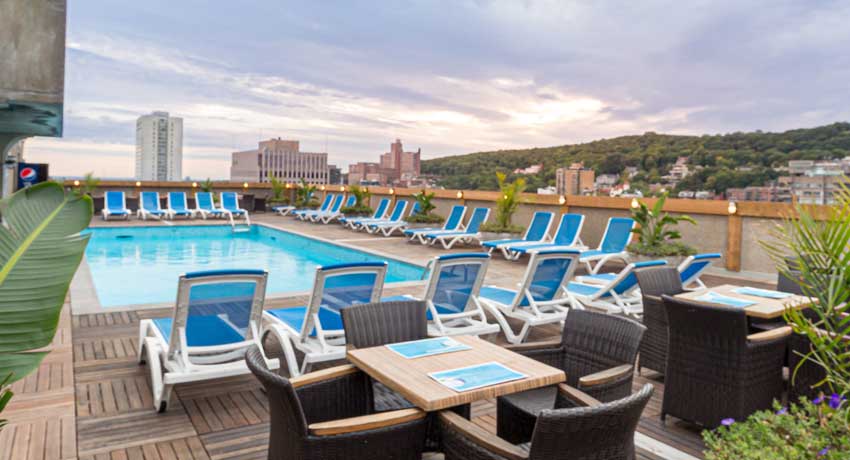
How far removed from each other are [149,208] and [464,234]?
1094 centimetres

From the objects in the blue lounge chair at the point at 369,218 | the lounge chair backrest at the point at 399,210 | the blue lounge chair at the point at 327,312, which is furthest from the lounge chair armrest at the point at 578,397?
the blue lounge chair at the point at 369,218

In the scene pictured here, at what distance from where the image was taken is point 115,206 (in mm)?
17594

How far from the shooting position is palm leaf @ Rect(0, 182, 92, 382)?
134cm

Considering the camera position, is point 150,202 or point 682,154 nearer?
point 682,154

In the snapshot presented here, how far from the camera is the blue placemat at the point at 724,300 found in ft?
13.1

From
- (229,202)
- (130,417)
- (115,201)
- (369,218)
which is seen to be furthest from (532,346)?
(115,201)

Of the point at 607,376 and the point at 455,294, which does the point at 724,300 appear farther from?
the point at 607,376

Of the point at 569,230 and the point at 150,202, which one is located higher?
the point at 150,202

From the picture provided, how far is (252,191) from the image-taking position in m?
24.1

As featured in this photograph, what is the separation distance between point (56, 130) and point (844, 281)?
22.1 ft

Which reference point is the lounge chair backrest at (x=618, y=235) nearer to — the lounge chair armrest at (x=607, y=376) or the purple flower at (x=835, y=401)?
the lounge chair armrest at (x=607, y=376)

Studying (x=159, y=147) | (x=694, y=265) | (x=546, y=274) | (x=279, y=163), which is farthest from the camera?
(x=279, y=163)

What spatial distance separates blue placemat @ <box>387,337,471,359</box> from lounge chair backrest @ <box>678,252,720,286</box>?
3.79 metres

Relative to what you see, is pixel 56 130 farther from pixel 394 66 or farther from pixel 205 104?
pixel 205 104
